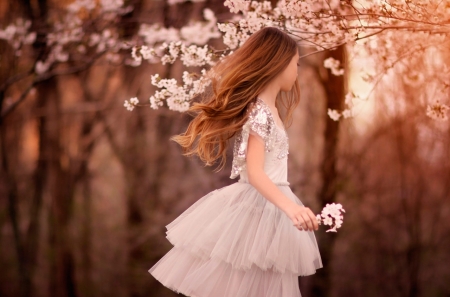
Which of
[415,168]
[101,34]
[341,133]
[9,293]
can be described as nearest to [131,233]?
[9,293]

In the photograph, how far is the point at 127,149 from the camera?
24.7ft

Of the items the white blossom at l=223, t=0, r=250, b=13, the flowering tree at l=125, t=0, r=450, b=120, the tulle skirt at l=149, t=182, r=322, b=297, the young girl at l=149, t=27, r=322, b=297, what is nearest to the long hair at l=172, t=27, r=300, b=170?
the young girl at l=149, t=27, r=322, b=297

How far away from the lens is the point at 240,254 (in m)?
2.16

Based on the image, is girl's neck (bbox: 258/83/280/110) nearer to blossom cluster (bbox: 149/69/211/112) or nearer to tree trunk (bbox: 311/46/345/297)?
blossom cluster (bbox: 149/69/211/112)

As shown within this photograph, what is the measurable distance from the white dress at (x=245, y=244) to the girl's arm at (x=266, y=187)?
0.04 metres

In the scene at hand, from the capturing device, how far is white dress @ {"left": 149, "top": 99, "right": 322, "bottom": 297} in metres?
2.15

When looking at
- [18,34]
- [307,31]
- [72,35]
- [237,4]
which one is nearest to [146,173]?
[72,35]

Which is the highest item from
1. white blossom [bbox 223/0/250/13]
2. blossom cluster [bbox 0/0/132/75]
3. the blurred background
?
blossom cluster [bbox 0/0/132/75]

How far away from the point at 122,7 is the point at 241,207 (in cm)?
559

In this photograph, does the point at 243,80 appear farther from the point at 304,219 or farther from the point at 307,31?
the point at 307,31

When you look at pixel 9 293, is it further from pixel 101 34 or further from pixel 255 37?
pixel 255 37

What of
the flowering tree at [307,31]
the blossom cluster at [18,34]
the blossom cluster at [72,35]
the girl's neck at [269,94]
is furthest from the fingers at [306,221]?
the blossom cluster at [18,34]

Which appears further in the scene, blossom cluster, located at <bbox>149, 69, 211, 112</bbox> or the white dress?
blossom cluster, located at <bbox>149, 69, 211, 112</bbox>

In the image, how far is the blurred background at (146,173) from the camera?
646 cm
